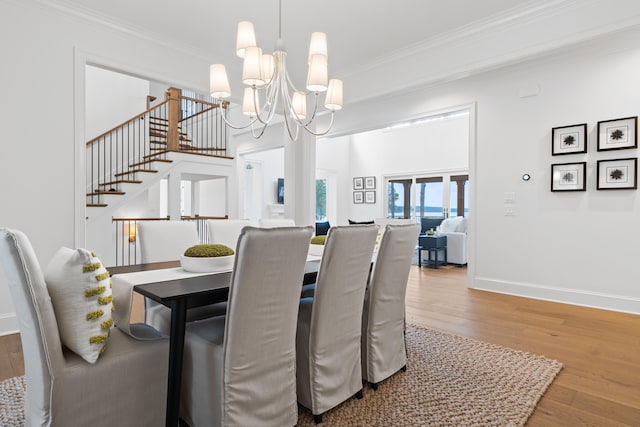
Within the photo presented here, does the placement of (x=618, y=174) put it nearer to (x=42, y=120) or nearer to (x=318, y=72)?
(x=318, y=72)

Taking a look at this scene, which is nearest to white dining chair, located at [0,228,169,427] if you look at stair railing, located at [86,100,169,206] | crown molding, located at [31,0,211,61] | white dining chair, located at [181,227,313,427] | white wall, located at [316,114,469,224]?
white dining chair, located at [181,227,313,427]

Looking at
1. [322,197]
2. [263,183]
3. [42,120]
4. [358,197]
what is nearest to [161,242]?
[42,120]

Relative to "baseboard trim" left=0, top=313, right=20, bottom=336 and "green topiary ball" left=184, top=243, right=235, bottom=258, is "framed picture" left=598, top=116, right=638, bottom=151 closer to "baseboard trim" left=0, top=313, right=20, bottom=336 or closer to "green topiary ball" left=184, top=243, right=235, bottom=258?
"green topiary ball" left=184, top=243, right=235, bottom=258

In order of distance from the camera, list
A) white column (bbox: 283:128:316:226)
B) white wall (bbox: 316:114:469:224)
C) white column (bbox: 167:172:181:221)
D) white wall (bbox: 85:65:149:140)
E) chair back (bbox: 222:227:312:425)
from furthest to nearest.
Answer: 1. white wall (bbox: 316:114:469:224)
2. white wall (bbox: 85:65:149:140)
3. white column (bbox: 167:172:181:221)
4. white column (bbox: 283:128:316:226)
5. chair back (bbox: 222:227:312:425)

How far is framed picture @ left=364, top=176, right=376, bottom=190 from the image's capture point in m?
9.52

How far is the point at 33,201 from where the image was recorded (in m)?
2.99

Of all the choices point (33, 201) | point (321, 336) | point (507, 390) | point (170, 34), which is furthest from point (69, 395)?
point (170, 34)

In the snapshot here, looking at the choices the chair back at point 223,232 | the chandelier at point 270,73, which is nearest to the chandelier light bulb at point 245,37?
the chandelier at point 270,73

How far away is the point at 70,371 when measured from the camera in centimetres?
127

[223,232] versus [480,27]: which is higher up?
[480,27]

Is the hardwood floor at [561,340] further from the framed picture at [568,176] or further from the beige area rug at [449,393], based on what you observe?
the framed picture at [568,176]

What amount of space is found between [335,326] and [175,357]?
2.35 ft

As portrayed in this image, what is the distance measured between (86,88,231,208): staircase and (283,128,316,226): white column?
2.03 metres

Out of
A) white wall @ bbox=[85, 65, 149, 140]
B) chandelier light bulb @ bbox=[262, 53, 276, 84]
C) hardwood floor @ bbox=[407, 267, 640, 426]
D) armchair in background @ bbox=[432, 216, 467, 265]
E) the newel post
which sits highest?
white wall @ bbox=[85, 65, 149, 140]
